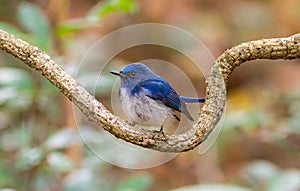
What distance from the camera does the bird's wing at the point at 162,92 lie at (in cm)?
68

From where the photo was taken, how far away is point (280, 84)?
3625 millimetres

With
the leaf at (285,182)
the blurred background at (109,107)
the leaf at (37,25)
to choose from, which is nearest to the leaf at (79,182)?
the blurred background at (109,107)

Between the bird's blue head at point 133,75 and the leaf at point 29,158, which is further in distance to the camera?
the leaf at point 29,158

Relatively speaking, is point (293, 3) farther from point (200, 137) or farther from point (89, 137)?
point (200, 137)

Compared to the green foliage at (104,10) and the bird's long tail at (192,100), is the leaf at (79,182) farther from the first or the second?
the bird's long tail at (192,100)

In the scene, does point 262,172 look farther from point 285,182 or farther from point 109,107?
point 109,107

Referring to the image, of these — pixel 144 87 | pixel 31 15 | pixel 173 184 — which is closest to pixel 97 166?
pixel 31 15

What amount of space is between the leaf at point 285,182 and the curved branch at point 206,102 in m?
1.02

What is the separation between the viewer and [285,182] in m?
1.61

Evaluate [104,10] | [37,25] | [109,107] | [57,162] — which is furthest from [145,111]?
[109,107]

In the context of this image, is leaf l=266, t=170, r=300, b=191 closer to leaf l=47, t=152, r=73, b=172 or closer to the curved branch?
leaf l=47, t=152, r=73, b=172

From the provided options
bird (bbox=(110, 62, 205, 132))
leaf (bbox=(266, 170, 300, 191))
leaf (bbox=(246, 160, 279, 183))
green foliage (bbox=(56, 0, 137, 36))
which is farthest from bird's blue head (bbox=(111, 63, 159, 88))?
leaf (bbox=(246, 160, 279, 183))

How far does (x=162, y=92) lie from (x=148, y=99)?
0.7 inches

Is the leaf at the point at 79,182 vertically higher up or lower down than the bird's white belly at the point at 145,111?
higher up
